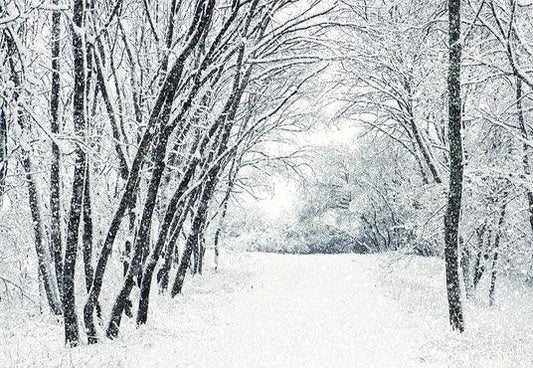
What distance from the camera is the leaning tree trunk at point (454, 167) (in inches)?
307

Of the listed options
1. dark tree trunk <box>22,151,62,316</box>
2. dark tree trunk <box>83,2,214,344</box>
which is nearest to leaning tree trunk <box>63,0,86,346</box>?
dark tree trunk <box>83,2,214,344</box>

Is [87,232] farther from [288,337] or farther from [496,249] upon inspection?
[496,249]

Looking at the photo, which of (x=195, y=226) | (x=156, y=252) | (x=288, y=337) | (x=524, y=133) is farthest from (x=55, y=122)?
(x=524, y=133)

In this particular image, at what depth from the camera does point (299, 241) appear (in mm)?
49844

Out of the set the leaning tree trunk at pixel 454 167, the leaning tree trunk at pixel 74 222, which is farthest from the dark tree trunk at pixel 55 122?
the leaning tree trunk at pixel 454 167

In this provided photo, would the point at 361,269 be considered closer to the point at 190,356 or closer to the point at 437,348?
the point at 437,348

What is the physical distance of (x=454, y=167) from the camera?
814cm

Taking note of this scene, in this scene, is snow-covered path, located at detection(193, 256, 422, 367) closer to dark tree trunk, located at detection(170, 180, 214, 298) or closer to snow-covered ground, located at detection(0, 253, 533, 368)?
snow-covered ground, located at detection(0, 253, 533, 368)

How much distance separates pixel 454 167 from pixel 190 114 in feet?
15.6

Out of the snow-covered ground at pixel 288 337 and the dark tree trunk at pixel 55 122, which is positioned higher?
the dark tree trunk at pixel 55 122

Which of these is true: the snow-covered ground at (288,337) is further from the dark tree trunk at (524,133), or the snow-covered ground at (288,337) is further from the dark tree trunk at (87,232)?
the dark tree trunk at (524,133)

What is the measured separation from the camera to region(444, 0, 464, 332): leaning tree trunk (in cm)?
779

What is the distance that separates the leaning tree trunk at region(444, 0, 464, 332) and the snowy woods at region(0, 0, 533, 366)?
0.02m

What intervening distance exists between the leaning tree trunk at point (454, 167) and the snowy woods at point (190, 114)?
2 centimetres
